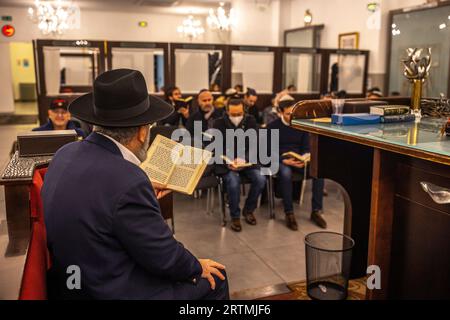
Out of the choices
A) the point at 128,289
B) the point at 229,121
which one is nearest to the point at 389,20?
the point at 229,121

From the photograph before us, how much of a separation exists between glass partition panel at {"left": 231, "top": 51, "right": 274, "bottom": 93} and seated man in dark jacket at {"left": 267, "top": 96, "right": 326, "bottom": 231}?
2.96 metres

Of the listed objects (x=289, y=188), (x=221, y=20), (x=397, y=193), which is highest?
(x=221, y=20)

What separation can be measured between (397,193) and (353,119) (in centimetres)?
48

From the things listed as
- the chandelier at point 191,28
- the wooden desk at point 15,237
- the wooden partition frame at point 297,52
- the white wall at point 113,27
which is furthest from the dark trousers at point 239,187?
the white wall at point 113,27

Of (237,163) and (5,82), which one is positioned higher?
(5,82)

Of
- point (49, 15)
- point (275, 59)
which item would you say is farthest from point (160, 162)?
point (49, 15)

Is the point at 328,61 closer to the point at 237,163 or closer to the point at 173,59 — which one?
the point at 173,59

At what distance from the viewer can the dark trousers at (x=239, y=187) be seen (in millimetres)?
4188

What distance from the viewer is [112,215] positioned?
141 centimetres

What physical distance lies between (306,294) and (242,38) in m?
8.53

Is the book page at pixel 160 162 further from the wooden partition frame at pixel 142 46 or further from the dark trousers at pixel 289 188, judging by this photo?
the wooden partition frame at pixel 142 46

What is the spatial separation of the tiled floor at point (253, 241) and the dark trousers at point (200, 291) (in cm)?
115

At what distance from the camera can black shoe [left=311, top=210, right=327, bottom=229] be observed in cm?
419
